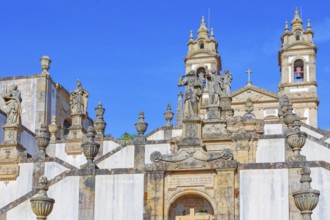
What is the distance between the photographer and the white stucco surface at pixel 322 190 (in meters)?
19.0

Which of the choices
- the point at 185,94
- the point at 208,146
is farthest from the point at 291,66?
the point at 185,94

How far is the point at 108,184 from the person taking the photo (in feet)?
67.7

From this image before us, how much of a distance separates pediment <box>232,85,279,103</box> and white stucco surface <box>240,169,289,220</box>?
3564 centimetres

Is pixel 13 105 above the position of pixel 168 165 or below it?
above

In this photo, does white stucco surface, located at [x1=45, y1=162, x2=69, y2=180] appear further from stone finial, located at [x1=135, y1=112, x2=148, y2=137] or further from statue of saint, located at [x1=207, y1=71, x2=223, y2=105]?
statue of saint, located at [x1=207, y1=71, x2=223, y2=105]

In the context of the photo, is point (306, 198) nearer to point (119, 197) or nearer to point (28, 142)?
point (119, 197)

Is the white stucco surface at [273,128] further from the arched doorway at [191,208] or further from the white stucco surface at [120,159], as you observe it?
the arched doorway at [191,208]

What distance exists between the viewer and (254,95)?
183 ft

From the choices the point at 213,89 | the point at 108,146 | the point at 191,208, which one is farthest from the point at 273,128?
the point at 191,208

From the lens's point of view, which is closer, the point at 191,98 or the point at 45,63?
the point at 191,98

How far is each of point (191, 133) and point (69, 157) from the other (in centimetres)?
1154

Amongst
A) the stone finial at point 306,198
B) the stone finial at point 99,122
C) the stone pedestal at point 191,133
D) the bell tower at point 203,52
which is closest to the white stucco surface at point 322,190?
the stone finial at point 306,198

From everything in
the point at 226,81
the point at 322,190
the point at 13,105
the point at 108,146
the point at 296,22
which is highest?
the point at 296,22

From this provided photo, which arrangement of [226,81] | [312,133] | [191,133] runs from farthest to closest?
[226,81]
[312,133]
[191,133]
